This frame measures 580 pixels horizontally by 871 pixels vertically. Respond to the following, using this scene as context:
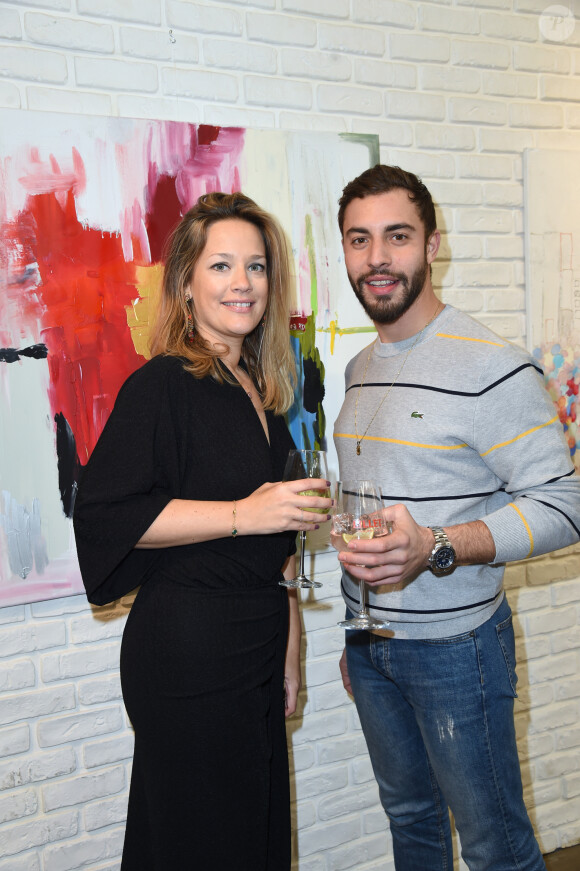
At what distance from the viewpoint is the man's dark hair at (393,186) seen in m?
1.71

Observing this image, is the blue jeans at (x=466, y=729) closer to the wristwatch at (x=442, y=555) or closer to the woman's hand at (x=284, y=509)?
the wristwatch at (x=442, y=555)

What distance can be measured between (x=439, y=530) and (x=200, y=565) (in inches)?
18.7

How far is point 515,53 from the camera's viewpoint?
246 centimetres

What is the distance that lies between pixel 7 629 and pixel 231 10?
5.68ft

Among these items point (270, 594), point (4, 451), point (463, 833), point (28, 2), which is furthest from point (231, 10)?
point (463, 833)

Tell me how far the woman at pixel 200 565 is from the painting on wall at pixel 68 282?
294 mm

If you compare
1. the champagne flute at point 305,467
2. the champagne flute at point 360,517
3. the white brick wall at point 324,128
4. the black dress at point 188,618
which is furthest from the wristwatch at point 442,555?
the white brick wall at point 324,128

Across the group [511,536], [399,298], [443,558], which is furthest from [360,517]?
[399,298]

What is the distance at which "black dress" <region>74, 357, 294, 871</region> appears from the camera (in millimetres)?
1453

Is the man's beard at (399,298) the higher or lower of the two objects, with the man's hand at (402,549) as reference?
higher

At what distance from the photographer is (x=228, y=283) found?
1610 millimetres

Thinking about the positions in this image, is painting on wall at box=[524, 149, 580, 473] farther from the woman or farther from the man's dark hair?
the woman

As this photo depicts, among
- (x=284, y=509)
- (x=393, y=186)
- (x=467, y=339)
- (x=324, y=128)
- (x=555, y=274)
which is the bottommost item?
(x=284, y=509)

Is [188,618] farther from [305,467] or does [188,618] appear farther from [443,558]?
[443,558]
